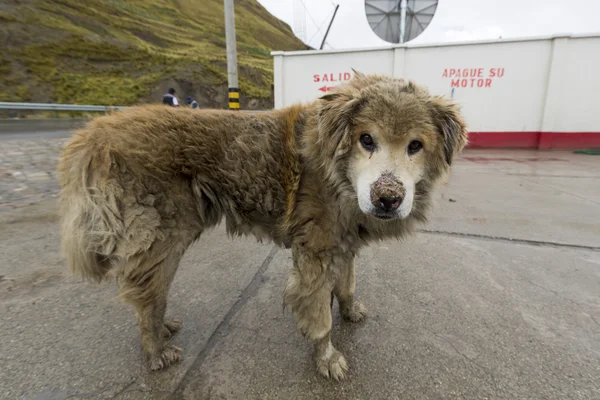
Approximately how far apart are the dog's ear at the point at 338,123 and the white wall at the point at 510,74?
32.4 feet

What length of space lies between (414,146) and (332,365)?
4.57ft

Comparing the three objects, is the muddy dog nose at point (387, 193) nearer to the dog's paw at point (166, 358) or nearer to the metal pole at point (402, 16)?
the dog's paw at point (166, 358)

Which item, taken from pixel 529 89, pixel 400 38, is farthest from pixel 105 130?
pixel 529 89

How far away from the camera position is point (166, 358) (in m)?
1.87

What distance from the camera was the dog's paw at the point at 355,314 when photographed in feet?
7.48

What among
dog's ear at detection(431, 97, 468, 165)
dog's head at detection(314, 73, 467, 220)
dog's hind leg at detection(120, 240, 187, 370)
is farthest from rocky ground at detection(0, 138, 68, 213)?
dog's ear at detection(431, 97, 468, 165)

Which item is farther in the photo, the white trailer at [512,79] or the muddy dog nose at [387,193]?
the white trailer at [512,79]

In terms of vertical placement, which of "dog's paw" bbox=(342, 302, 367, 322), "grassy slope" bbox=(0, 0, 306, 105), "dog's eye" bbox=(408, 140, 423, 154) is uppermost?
"grassy slope" bbox=(0, 0, 306, 105)

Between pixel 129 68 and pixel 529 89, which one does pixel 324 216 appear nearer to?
pixel 529 89

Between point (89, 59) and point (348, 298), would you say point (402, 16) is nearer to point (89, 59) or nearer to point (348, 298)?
point (348, 298)

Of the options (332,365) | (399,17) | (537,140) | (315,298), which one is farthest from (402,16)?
(332,365)

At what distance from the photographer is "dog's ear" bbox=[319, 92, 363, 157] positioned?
183 centimetres

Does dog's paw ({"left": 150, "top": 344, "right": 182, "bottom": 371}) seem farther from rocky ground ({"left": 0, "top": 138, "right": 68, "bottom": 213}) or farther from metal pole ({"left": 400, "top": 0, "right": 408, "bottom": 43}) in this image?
metal pole ({"left": 400, "top": 0, "right": 408, "bottom": 43})

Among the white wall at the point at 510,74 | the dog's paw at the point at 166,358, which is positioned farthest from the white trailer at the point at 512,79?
the dog's paw at the point at 166,358
